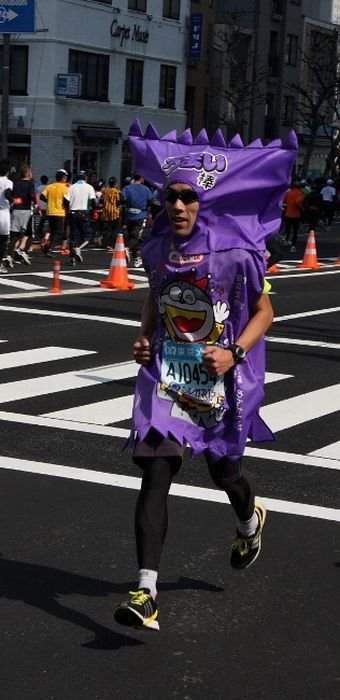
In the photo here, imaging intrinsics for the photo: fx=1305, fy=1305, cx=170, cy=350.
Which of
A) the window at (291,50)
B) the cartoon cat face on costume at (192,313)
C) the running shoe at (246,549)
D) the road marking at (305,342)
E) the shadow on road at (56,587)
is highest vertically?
the window at (291,50)

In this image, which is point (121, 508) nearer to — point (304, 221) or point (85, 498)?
point (85, 498)

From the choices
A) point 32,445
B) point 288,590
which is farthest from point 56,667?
point 32,445

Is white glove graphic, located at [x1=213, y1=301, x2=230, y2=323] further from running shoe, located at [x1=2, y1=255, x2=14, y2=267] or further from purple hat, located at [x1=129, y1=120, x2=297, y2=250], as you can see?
running shoe, located at [x1=2, y1=255, x2=14, y2=267]

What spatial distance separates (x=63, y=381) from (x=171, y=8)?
4479 centimetres

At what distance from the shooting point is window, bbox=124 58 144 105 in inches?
2021

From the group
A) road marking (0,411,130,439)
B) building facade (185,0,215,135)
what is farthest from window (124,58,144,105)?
road marking (0,411,130,439)

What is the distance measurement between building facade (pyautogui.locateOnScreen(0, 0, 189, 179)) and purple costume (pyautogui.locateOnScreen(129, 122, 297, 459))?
4078 centimetres

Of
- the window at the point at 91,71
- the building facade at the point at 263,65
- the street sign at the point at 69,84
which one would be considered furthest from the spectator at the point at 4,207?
the building facade at the point at 263,65

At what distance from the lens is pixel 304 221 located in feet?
152

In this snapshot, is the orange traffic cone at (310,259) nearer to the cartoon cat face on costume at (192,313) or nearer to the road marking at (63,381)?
the road marking at (63,381)

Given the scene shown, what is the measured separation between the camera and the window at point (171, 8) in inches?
2090

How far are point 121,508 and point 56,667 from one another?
2.30m

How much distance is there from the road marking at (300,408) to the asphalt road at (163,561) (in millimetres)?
19

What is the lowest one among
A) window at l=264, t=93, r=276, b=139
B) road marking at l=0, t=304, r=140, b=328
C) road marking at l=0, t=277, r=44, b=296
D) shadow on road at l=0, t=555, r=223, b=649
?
road marking at l=0, t=277, r=44, b=296
